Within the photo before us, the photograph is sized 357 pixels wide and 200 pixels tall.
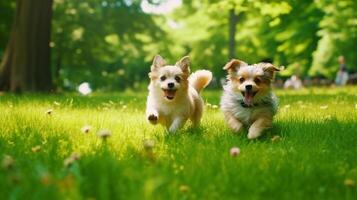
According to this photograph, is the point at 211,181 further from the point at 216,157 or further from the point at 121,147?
the point at 121,147

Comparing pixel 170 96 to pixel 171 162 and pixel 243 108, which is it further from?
pixel 171 162

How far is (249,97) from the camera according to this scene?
255 inches

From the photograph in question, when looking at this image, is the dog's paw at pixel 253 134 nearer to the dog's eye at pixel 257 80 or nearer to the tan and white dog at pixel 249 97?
the tan and white dog at pixel 249 97

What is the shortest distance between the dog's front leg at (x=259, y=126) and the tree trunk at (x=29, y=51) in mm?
11048

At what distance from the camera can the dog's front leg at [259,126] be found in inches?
237

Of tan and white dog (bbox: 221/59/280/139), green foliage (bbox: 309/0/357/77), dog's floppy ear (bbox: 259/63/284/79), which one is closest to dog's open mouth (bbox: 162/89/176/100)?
tan and white dog (bbox: 221/59/280/139)

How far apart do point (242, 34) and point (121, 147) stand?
3294cm

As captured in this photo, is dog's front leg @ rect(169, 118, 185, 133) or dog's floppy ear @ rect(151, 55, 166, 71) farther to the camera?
dog's floppy ear @ rect(151, 55, 166, 71)

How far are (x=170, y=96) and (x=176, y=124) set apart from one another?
1.03ft

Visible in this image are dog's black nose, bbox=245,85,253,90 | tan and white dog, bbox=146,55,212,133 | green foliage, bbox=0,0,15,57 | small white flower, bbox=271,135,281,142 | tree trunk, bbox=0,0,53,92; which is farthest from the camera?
green foliage, bbox=0,0,15,57

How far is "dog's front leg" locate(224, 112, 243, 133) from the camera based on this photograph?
6388 mm

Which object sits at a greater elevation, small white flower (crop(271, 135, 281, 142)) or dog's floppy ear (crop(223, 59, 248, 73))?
dog's floppy ear (crop(223, 59, 248, 73))

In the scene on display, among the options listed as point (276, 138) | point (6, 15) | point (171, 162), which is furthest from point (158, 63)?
point (6, 15)

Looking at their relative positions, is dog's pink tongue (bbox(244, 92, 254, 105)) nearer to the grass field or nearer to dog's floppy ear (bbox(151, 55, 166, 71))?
the grass field
